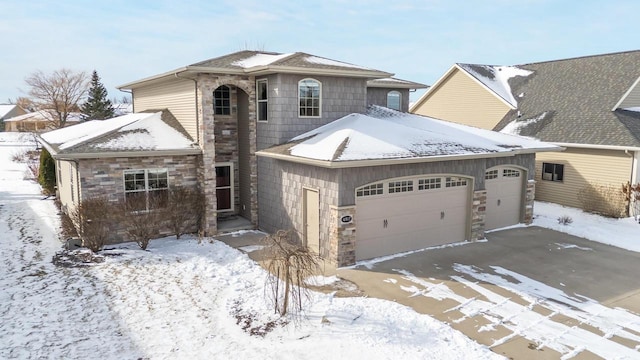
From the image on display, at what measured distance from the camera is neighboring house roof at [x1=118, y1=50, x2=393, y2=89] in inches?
496

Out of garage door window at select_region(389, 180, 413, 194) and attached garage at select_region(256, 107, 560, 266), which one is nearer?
attached garage at select_region(256, 107, 560, 266)

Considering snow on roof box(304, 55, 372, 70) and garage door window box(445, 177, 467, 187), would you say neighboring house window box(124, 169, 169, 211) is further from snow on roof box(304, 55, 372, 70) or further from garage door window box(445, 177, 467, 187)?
garage door window box(445, 177, 467, 187)

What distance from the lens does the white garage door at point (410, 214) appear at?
11.4m

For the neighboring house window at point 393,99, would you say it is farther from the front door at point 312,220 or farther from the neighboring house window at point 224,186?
the front door at point 312,220

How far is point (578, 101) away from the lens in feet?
66.4

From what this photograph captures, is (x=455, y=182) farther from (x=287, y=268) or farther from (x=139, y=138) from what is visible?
(x=139, y=138)

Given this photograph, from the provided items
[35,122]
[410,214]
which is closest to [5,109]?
[35,122]

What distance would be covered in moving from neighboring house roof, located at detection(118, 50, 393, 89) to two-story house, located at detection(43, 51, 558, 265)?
0.04 m

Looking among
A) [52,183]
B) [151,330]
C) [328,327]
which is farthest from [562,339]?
[52,183]

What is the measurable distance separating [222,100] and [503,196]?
33.1 ft

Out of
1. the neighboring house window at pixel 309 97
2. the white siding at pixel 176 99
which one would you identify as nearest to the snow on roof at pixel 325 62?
the neighboring house window at pixel 309 97

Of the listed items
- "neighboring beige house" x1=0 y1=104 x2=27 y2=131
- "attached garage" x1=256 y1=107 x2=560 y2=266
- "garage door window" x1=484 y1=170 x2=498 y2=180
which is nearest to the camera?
"attached garage" x1=256 y1=107 x2=560 y2=266

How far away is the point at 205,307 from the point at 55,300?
3.00 meters

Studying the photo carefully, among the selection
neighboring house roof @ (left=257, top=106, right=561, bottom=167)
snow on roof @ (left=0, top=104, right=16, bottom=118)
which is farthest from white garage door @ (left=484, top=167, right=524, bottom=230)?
snow on roof @ (left=0, top=104, right=16, bottom=118)
